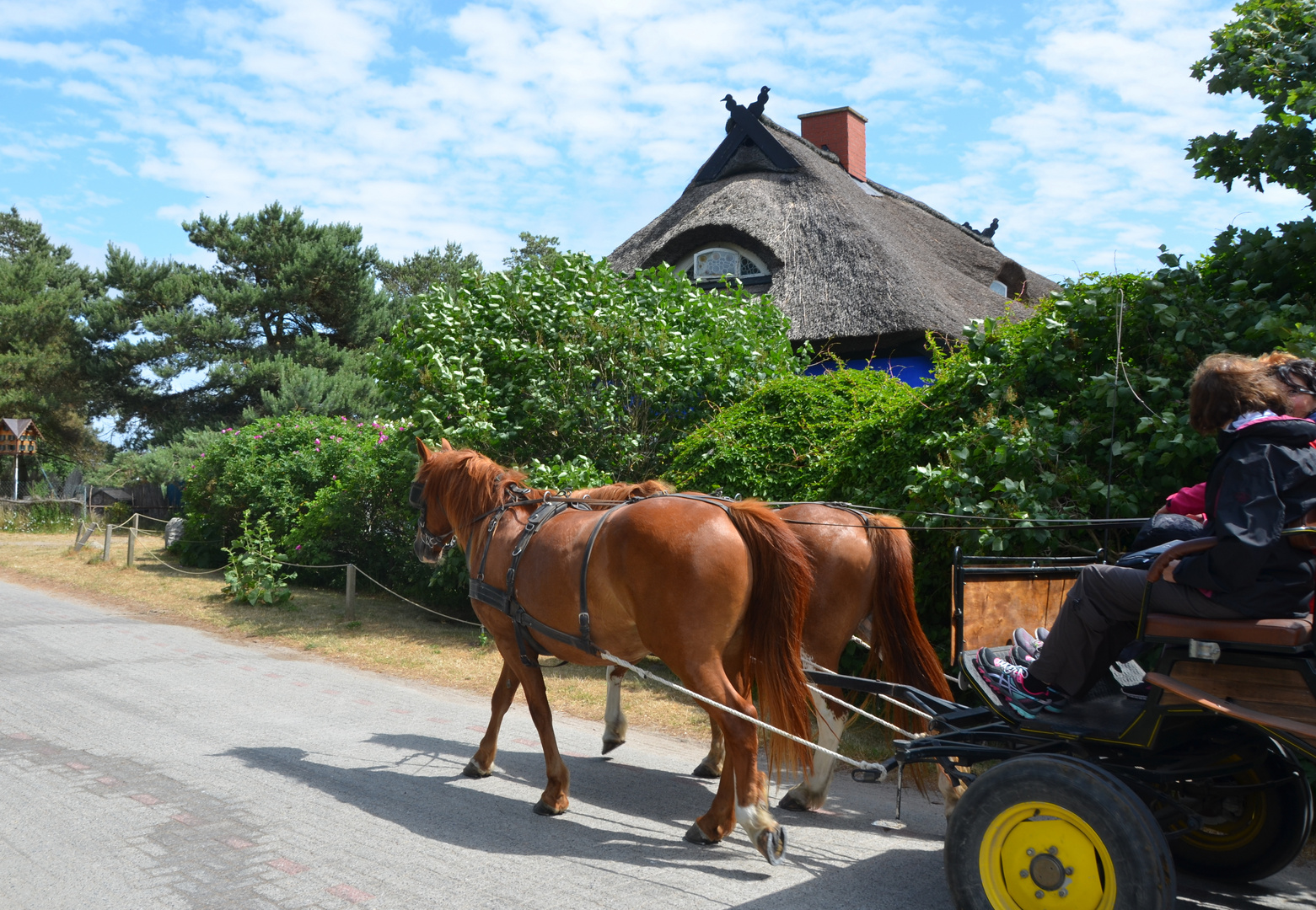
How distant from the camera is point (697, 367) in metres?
9.39

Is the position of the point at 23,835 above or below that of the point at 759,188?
below

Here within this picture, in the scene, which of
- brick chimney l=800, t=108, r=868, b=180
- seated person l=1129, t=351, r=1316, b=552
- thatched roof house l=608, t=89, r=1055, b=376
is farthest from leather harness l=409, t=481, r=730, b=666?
brick chimney l=800, t=108, r=868, b=180

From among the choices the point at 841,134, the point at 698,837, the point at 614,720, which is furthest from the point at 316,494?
the point at 841,134

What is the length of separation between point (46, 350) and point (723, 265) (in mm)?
25517

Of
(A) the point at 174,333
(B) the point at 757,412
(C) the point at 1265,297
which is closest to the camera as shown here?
(C) the point at 1265,297

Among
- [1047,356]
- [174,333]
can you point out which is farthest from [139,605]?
[174,333]

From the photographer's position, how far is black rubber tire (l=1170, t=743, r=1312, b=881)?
3.45 meters

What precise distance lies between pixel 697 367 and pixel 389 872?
6.49m

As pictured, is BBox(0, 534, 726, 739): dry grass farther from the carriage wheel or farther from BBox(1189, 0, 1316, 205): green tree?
BBox(1189, 0, 1316, 205): green tree

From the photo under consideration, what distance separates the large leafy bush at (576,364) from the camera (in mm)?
9359

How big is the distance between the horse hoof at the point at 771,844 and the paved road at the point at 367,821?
0.24 feet

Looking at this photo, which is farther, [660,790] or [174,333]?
[174,333]

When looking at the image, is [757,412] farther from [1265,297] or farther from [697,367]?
[1265,297]

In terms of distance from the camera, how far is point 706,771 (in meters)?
5.26
